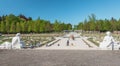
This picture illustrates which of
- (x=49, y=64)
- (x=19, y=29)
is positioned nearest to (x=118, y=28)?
(x=19, y=29)

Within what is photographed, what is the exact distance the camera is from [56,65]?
39.7 ft

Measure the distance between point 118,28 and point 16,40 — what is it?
67.6 metres

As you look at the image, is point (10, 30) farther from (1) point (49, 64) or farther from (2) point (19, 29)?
(1) point (49, 64)

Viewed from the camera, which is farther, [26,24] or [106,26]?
[106,26]

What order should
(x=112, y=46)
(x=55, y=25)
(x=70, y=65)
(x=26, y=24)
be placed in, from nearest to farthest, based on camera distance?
(x=70, y=65)
(x=112, y=46)
(x=26, y=24)
(x=55, y=25)

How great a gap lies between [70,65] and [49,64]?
109 cm

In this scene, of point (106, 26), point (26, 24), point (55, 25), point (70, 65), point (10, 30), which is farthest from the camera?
point (55, 25)

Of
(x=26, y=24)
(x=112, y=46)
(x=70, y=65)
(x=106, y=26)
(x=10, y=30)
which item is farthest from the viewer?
(x=106, y=26)

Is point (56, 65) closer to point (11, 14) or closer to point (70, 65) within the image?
point (70, 65)

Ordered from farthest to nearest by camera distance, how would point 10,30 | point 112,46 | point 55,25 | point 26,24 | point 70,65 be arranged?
1. point 55,25
2. point 26,24
3. point 10,30
4. point 112,46
5. point 70,65

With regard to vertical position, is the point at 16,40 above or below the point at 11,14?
below

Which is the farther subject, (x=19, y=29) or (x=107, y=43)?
(x=19, y=29)

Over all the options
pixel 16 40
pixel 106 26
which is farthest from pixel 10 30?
pixel 16 40

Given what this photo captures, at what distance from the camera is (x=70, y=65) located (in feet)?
39.5
